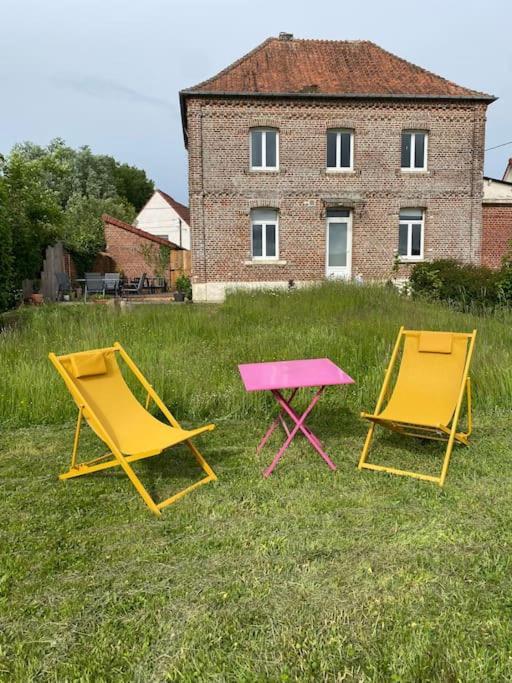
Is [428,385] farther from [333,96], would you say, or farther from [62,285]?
[62,285]

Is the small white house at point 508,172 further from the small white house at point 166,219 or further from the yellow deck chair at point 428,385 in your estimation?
the yellow deck chair at point 428,385

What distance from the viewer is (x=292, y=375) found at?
4270mm

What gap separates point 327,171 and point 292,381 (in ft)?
50.7

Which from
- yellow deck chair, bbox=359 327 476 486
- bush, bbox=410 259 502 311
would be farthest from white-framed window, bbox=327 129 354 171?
yellow deck chair, bbox=359 327 476 486

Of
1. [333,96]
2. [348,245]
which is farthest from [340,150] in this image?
[348,245]

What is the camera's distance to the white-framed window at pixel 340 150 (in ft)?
58.9

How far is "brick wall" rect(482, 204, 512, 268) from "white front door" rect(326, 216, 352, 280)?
557 centimetres

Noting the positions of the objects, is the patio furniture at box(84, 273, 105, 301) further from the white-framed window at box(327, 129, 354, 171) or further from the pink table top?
the pink table top

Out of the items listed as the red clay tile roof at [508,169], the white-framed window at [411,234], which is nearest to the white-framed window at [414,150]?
the white-framed window at [411,234]

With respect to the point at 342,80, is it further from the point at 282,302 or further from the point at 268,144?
the point at 282,302

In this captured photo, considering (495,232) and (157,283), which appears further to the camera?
(157,283)

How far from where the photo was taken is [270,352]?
6582 mm

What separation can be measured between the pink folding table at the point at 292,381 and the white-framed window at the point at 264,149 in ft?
48.0

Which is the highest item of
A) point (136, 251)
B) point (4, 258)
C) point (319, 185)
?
point (319, 185)
